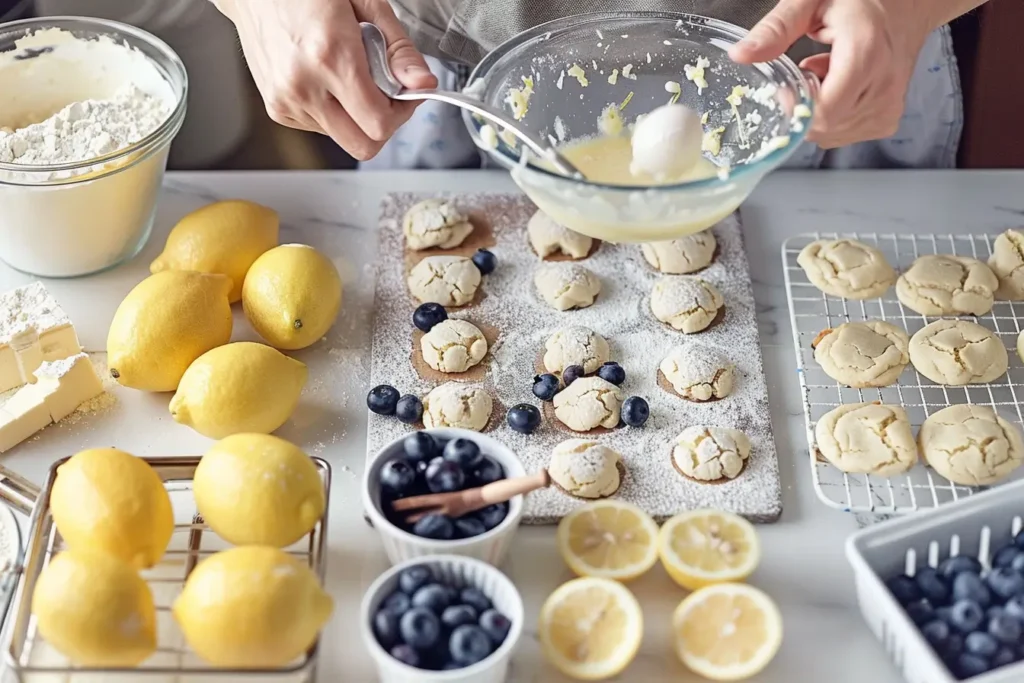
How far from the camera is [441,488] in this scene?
1.16 meters

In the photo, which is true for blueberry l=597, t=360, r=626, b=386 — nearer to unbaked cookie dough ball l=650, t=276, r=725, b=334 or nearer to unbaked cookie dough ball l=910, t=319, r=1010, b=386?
unbaked cookie dough ball l=650, t=276, r=725, b=334

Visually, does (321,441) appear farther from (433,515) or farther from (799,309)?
(799,309)

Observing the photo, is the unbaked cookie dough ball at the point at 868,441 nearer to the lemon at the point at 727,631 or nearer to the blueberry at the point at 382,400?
the lemon at the point at 727,631

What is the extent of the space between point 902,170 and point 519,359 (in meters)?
0.77

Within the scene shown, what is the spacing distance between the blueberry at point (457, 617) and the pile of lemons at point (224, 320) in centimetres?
41

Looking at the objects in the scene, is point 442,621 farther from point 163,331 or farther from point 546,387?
point 163,331

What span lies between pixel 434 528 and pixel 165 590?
0.31 metres

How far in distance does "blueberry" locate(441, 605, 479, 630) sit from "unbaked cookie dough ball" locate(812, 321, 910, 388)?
625 mm

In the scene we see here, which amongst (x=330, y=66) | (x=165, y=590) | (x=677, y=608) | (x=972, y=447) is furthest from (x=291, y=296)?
(x=972, y=447)

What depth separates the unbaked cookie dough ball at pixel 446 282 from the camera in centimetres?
155

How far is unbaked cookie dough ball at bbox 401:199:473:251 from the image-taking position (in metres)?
1.63

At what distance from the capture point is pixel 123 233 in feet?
5.17

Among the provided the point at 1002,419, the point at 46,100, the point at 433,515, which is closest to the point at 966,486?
the point at 1002,419

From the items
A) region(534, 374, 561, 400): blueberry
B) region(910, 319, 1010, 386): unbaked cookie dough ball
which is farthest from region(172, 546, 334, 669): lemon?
region(910, 319, 1010, 386): unbaked cookie dough ball
